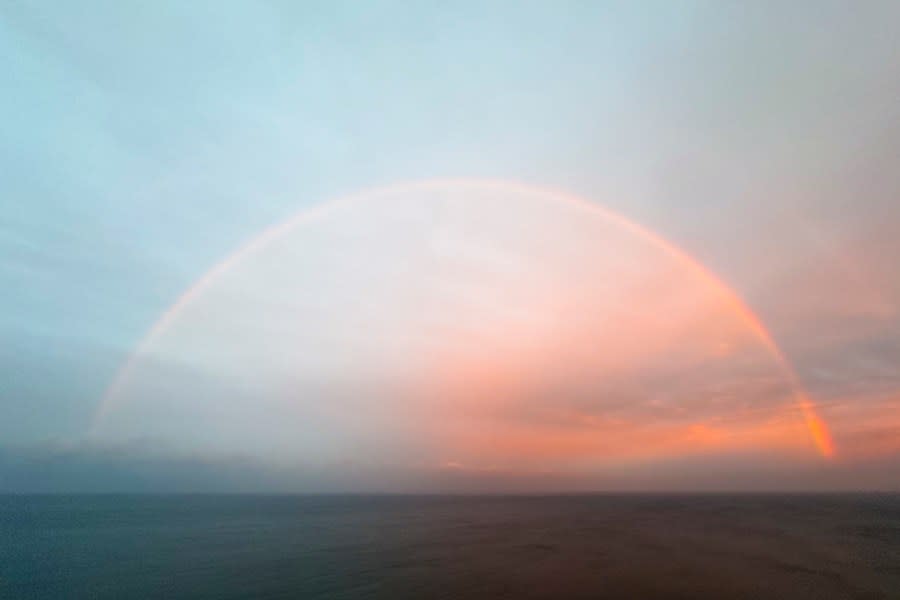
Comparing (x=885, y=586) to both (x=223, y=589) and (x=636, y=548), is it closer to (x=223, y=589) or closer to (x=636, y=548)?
(x=636, y=548)

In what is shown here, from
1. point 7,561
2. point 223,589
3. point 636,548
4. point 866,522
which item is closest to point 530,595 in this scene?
point 223,589

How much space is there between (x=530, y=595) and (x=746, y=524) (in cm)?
9001

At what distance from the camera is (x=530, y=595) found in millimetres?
44250

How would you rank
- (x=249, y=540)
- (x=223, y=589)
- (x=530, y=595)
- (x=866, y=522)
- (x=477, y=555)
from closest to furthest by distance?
(x=530, y=595)
(x=223, y=589)
(x=477, y=555)
(x=249, y=540)
(x=866, y=522)

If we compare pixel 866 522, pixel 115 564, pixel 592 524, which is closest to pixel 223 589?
pixel 115 564

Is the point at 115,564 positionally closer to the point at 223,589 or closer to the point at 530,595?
the point at 223,589

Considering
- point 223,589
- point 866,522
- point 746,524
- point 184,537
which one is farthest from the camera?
point 866,522

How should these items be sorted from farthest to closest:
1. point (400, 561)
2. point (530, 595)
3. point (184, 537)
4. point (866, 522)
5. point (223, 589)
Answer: point (866, 522) → point (184, 537) → point (400, 561) → point (223, 589) → point (530, 595)

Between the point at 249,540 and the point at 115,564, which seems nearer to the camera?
the point at 115,564

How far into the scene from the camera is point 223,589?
47.2 m

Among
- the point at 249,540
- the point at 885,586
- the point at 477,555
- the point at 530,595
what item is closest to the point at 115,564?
the point at 249,540

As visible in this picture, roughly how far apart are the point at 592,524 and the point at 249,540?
72631mm

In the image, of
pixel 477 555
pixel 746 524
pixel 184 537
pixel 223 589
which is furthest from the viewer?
pixel 746 524

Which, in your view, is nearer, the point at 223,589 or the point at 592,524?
the point at 223,589
